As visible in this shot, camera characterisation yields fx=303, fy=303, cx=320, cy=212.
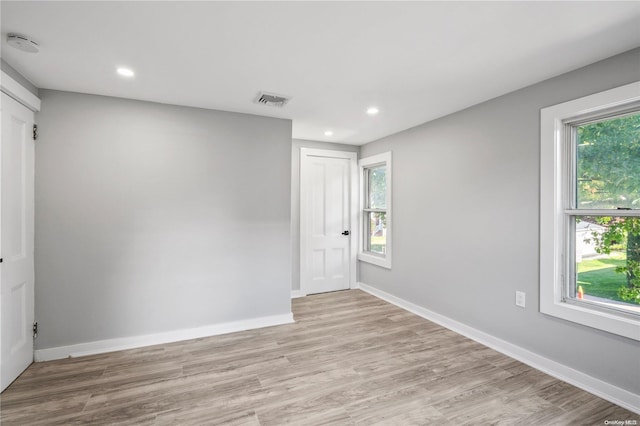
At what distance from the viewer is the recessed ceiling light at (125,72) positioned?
2.32 meters

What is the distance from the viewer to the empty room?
1896 mm

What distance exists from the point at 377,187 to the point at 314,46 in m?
3.13

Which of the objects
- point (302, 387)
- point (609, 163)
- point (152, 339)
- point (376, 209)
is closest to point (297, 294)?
point (376, 209)

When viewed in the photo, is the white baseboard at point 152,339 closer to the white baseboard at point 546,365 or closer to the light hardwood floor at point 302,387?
the light hardwood floor at point 302,387

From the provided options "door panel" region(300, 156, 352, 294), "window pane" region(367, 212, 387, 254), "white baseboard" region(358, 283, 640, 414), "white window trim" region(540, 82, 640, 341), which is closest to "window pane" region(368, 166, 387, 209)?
"window pane" region(367, 212, 387, 254)

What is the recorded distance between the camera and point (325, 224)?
4.84 metres

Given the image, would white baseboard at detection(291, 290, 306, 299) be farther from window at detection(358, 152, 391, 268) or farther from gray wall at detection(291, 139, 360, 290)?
window at detection(358, 152, 391, 268)

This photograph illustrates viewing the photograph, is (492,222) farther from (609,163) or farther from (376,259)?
(376,259)

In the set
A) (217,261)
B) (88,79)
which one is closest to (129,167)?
(88,79)

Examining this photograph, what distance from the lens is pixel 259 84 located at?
8.56 feet

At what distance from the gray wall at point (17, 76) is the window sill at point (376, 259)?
13.8ft

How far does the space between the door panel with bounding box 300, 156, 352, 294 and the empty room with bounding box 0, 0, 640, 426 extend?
3.25 feet

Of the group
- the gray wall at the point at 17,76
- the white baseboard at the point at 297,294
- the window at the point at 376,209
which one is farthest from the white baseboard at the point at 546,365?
the gray wall at the point at 17,76

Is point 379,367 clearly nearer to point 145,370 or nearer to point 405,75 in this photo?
point 145,370
